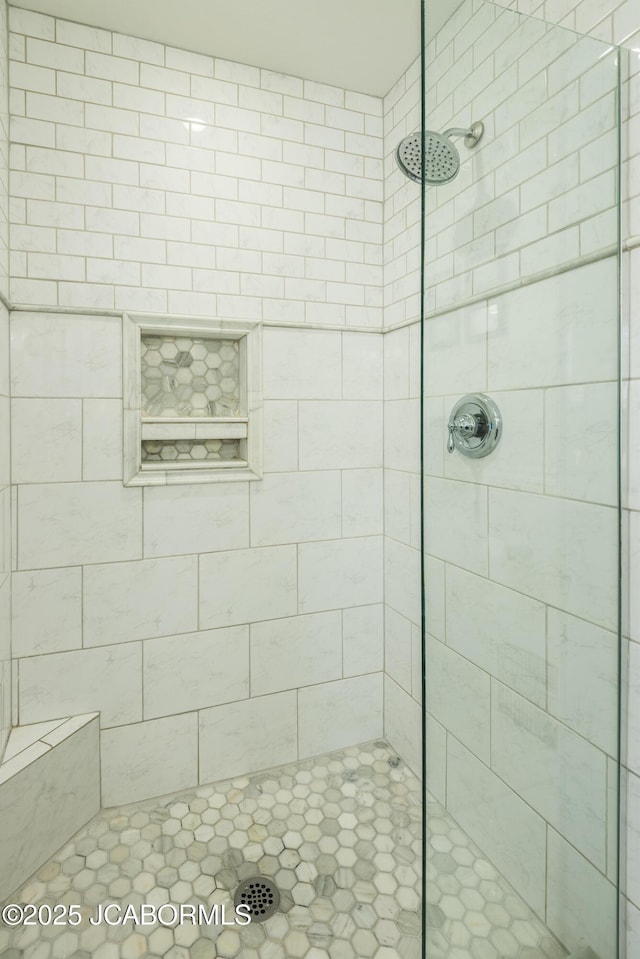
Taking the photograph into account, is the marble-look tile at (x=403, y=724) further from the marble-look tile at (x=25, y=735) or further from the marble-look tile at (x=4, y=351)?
the marble-look tile at (x=4, y=351)

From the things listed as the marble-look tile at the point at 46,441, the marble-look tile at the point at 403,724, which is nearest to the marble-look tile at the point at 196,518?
the marble-look tile at the point at 46,441

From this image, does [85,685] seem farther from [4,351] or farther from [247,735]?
[4,351]

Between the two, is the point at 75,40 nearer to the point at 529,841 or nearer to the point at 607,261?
the point at 607,261

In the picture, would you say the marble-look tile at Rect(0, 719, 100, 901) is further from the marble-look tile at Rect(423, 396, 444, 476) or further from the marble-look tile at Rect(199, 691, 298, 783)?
the marble-look tile at Rect(423, 396, 444, 476)

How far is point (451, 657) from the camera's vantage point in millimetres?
889

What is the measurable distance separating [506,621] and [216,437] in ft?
3.84

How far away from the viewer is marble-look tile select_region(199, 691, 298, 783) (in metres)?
1.76

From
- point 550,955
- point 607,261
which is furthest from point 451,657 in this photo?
point 607,261

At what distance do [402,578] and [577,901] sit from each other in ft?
3.47

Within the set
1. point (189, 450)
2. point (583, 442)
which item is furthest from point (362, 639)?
point (583, 442)

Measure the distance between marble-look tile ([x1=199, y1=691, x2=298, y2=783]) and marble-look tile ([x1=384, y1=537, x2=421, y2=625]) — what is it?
527 mm

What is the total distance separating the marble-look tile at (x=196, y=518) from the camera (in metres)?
1.68

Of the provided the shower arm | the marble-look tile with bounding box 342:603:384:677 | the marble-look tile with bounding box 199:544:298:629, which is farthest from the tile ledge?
the shower arm

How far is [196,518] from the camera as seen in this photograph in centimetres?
173
